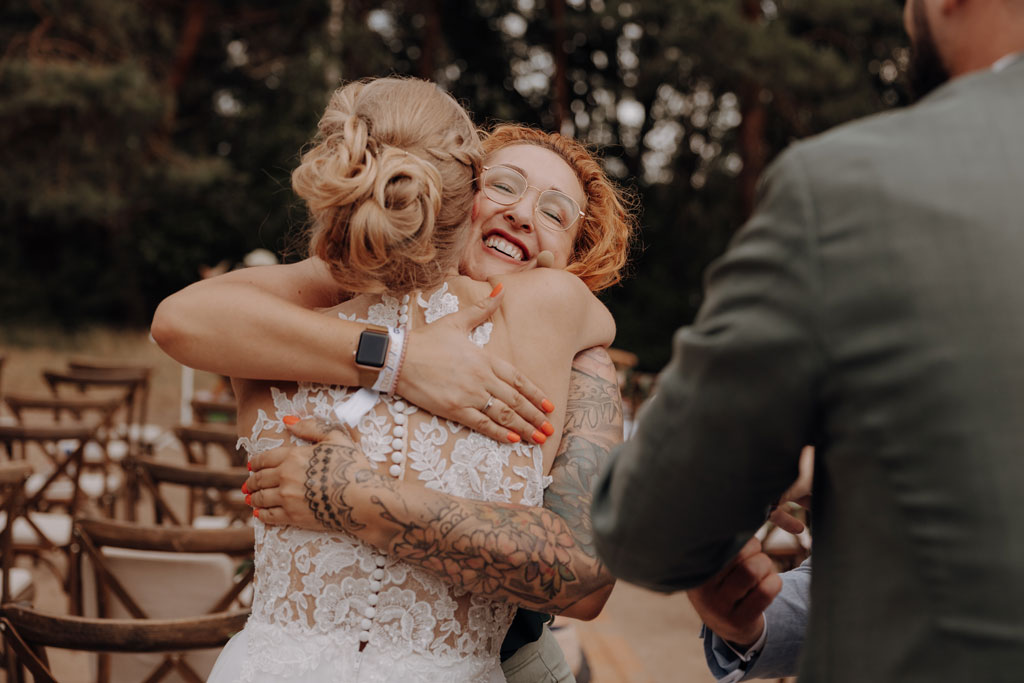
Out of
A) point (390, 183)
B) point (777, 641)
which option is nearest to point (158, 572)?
point (390, 183)

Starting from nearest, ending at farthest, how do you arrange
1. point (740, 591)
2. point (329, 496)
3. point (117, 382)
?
point (740, 591) → point (329, 496) → point (117, 382)

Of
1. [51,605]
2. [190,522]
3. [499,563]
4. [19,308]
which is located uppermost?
[499,563]

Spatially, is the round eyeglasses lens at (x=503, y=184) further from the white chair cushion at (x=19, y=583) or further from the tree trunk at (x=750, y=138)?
the tree trunk at (x=750, y=138)

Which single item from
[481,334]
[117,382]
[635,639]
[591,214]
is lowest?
[635,639]

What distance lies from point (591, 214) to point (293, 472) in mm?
993

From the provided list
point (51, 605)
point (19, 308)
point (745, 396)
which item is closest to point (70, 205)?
point (19, 308)

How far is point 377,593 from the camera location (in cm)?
138

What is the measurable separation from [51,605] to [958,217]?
497cm

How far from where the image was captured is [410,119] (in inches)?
56.4

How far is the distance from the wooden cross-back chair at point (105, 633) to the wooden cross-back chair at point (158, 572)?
476mm

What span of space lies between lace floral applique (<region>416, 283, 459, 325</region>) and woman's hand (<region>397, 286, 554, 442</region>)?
1.1 inches

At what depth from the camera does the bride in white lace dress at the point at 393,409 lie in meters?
1.36

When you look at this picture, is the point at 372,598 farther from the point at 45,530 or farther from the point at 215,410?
the point at 215,410

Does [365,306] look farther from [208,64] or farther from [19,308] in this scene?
[208,64]
